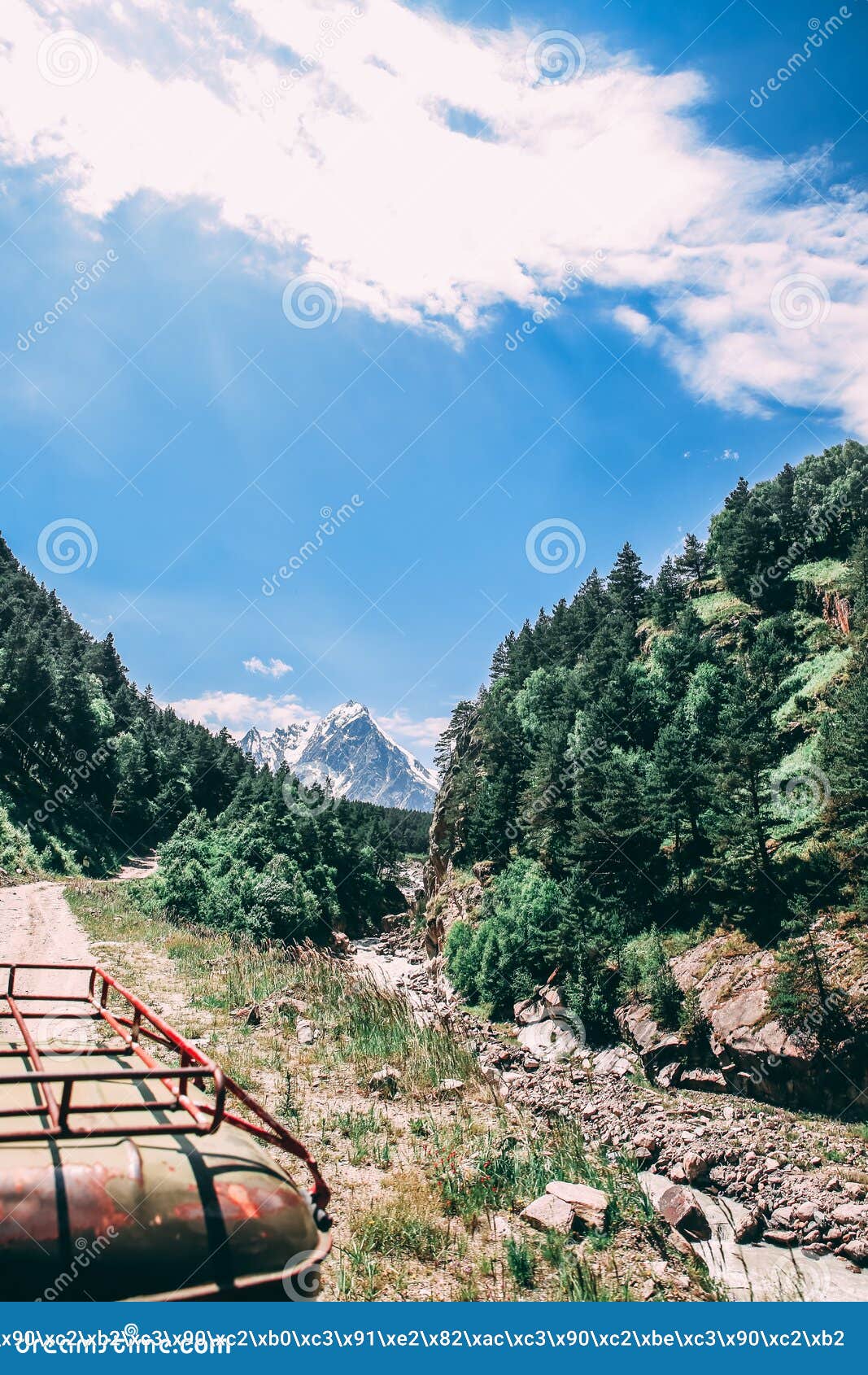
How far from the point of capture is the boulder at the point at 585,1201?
7.67 m

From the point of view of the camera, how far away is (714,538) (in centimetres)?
8006

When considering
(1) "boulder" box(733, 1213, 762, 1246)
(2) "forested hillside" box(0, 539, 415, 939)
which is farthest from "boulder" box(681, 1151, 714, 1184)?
(2) "forested hillside" box(0, 539, 415, 939)

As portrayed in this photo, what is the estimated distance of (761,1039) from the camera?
20.4m

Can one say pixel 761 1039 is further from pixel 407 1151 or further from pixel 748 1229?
pixel 407 1151

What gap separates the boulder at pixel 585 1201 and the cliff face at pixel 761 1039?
582 inches

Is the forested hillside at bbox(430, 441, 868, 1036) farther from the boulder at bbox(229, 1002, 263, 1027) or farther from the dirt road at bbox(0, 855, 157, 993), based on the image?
the dirt road at bbox(0, 855, 157, 993)

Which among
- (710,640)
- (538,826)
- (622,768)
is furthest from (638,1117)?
(710,640)

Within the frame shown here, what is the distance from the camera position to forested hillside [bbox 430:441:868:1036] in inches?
1033

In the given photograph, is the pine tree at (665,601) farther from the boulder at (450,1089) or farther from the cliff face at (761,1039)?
the boulder at (450,1089)

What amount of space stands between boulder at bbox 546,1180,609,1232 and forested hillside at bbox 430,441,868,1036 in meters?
15.4

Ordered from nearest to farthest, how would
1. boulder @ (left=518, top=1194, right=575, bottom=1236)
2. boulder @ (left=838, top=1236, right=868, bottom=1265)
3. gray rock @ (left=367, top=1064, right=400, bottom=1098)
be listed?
boulder @ (left=518, top=1194, right=575, bottom=1236)
gray rock @ (left=367, top=1064, right=400, bottom=1098)
boulder @ (left=838, top=1236, right=868, bottom=1265)

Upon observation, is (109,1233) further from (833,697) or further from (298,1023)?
(833,697)

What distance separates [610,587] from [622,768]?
53802 millimetres

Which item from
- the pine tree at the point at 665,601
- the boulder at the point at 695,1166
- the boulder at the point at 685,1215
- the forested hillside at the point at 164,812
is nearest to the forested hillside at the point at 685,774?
the pine tree at the point at 665,601
